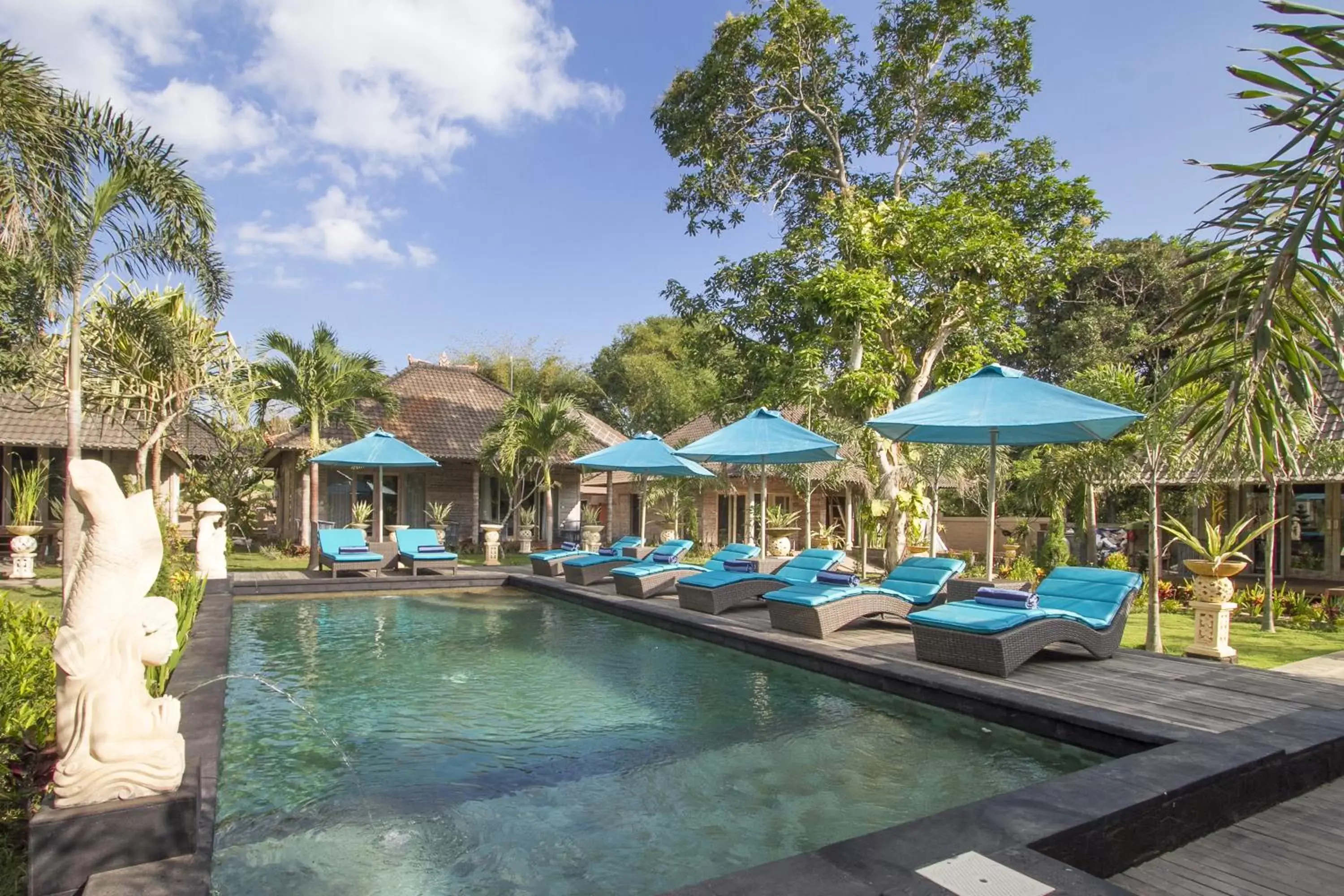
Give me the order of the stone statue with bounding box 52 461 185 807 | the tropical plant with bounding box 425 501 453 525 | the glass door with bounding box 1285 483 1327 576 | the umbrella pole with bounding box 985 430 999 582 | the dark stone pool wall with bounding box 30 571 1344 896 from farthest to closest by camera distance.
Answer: the tropical plant with bounding box 425 501 453 525 < the glass door with bounding box 1285 483 1327 576 < the umbrella pole with bounding box 985 430 999 582 < the stone statue with bounding box 52 461 185 807 < the dark stone pool wall with bounding box 30 571 1344 896

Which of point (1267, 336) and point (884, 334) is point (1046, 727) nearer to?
point (1267, 336)

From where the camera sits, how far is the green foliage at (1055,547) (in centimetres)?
1620

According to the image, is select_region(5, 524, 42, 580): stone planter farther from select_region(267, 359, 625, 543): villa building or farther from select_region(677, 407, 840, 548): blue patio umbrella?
select_region(677, 407, 840, 548): blue patio umbrella

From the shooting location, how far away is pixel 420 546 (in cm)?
1580

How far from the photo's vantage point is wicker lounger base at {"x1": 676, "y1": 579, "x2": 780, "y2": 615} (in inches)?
410

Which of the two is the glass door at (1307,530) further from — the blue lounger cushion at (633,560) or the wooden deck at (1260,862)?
the wooden deck at (1260,862)

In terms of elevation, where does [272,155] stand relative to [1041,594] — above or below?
above

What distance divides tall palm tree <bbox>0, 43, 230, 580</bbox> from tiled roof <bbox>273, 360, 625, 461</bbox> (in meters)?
9.90

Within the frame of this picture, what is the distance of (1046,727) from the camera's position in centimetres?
577

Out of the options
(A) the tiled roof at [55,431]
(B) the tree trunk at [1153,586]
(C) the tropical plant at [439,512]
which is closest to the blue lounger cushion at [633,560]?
(B) the tree trunk at [1153,586]

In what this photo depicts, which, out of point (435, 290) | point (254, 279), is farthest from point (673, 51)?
point (435, 290)

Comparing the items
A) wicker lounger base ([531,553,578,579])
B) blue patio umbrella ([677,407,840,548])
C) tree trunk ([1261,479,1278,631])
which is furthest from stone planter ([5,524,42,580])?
tree trunk ([1261,479,1278,631])

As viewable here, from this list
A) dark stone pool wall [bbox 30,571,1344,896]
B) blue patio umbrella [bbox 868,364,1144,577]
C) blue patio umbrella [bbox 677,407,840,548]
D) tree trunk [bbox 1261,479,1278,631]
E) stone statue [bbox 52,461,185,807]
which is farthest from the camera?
blue patio umbrella [bbox 677,407,840,548]

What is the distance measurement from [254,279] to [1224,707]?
626 inches
